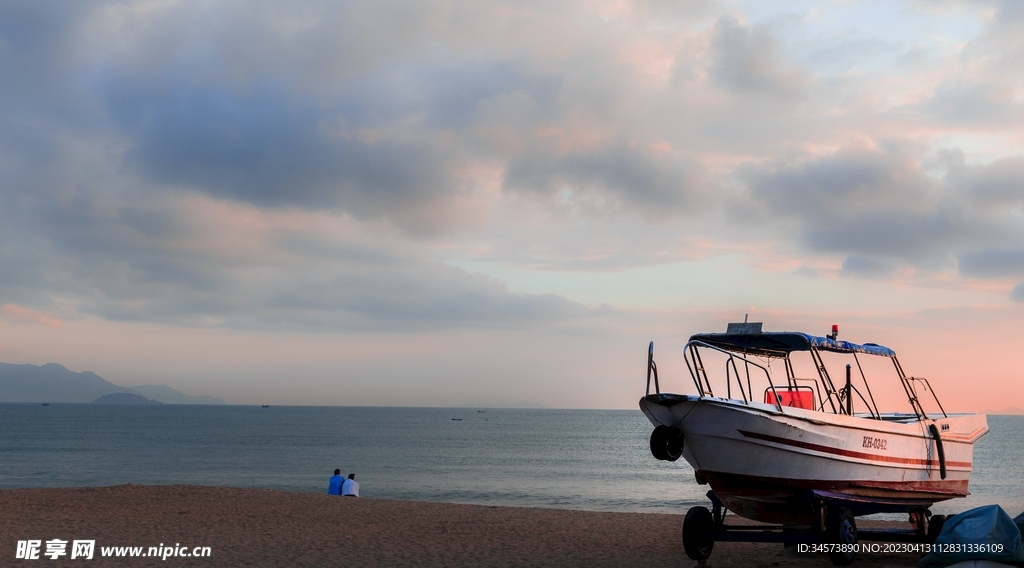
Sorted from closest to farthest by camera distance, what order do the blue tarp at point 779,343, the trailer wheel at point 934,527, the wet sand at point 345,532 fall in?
the blue tarp at point 779,343, the wet sand at point 345,532, the trailer wheel at point 934,527

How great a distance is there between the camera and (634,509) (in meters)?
34.3

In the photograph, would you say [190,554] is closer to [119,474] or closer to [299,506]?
[299,506]

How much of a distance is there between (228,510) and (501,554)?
353 inches

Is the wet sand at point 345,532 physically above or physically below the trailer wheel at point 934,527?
below

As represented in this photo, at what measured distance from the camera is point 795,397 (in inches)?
558

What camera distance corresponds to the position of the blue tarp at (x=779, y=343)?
12.7m

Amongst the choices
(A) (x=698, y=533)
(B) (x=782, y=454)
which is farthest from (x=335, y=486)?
(B) (x=782, y=454)

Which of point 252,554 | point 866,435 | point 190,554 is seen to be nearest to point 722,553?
point 866,435

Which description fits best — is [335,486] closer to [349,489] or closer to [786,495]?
[349,489]

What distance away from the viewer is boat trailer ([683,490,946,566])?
1148 cm

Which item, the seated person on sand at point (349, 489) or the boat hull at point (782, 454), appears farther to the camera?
the seated person on sand at point (349, 489)

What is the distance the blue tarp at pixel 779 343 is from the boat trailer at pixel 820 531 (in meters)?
2.42

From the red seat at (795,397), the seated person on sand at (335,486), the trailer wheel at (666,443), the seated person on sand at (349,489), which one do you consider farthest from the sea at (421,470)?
the trailer wheel at (666,443)

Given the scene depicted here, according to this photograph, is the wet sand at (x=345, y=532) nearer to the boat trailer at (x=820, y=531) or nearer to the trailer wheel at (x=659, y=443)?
the boat trailer at (x=820, y=531)
